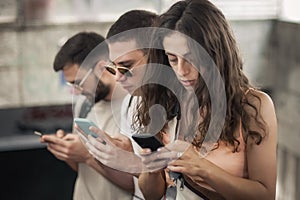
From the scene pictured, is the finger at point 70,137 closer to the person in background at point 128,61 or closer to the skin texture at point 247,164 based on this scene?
the person in background at point 128,61

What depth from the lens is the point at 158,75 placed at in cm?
100

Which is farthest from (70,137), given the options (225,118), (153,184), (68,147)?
(225,118)

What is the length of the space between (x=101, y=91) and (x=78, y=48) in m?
0.11

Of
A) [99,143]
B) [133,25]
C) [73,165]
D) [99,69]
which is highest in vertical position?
[133,25]

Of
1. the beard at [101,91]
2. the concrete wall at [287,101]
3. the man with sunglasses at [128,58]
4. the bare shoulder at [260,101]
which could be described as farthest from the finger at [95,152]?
the concrete wall at [287,101]

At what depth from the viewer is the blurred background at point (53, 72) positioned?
1430mm

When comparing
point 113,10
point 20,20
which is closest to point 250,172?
point 113,10

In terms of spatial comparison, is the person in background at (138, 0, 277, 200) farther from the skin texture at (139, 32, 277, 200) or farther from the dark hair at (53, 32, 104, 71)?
the dark hair at (53, 32, 104, 71)

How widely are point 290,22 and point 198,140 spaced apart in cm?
71

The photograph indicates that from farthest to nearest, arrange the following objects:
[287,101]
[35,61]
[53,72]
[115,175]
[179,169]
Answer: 1. [35,61]
2. [287,101]
3. [53,72]
4. [115,175]
5. [179,169]

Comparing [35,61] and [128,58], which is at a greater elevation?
[128,58]

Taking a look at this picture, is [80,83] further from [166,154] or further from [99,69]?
[166,154]

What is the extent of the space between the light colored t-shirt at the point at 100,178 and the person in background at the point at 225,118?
166 mm

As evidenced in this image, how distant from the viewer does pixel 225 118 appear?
0.97 meters
